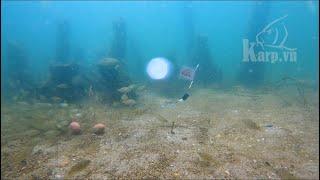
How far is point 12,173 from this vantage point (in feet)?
23.3

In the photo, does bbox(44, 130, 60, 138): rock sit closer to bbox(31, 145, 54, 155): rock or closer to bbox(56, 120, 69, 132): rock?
bbox(56, 120, 69, 132): rock

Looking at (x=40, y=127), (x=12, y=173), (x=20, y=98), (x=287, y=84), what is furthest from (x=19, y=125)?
(x=287, y=84)

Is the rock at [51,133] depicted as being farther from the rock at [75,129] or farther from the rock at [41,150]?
the rock at [41,150]

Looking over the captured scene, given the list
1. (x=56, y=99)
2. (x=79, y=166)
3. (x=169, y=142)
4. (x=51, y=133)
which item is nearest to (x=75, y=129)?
(x=51, y=133)

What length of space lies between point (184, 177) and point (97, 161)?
2307 mm

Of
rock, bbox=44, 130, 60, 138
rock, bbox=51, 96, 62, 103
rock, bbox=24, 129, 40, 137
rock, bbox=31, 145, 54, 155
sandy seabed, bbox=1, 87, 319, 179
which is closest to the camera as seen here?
sandy seabed, bbox=1, 87, 319, 179

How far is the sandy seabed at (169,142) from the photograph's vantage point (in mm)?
6902

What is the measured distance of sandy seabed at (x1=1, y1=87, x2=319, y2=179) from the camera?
6.90 metres

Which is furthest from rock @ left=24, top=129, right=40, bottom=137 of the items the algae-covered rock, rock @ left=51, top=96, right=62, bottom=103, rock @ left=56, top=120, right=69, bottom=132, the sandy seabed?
rock @ left=51, top=96, right=62, bottom=103

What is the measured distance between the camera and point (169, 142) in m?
8.52

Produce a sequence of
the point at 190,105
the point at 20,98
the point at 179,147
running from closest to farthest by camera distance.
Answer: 1. the point at 179,147
2. the point at 190,105
3. the point at 20,98

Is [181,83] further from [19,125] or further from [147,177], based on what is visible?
[147,177]

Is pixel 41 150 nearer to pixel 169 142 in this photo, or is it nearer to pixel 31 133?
pixel 31 133

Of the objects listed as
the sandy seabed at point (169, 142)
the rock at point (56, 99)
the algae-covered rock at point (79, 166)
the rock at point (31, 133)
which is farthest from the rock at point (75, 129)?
the rock at point (56, 99)
